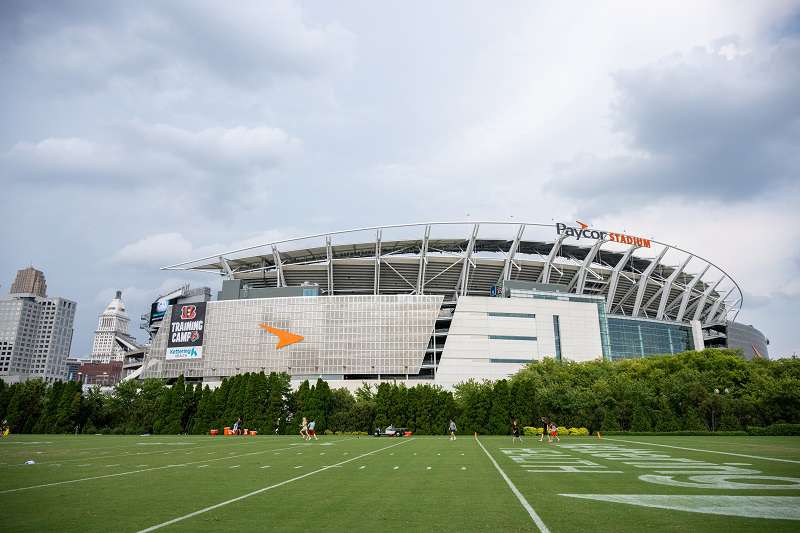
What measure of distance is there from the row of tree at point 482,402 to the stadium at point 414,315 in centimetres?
2464

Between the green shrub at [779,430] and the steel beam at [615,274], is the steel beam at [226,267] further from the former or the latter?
the green shrub at [779,430]

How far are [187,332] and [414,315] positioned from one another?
4386 centimetres

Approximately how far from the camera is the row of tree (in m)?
50.4

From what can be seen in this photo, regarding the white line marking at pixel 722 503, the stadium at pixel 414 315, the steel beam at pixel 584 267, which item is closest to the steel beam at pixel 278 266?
the stadium at pixel 414 315

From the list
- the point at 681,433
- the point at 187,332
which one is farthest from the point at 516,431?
the point at 187,332

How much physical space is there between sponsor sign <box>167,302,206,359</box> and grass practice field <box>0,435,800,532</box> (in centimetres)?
7999

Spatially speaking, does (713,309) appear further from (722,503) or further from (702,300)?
(722,503)

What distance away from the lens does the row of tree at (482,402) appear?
5041 cm

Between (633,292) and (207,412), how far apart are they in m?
88.2

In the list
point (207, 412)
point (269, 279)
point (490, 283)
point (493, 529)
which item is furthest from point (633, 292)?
point (493, 529)

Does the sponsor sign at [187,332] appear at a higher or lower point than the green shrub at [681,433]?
higher

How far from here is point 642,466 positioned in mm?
18328

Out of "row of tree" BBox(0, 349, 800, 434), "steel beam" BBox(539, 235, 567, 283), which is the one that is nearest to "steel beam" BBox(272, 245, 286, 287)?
"row of tree" BBox(0, 349, 800, 434)

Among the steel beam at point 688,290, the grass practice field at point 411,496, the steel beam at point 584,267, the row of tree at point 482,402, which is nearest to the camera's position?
the grass practice field at point 411,496
